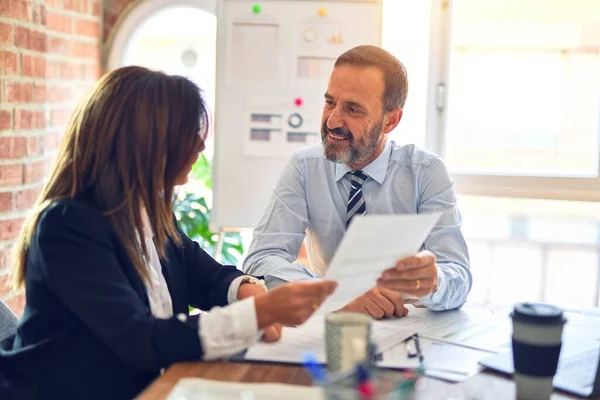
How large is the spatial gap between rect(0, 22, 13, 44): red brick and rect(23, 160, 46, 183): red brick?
43 centimetres

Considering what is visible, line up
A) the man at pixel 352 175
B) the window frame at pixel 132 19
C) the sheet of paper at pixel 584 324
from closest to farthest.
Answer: the sheet of paper at pixel 584 324
the man at pixel 352 175
the window frame at pixel 132 19

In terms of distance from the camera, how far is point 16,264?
1.39 metres

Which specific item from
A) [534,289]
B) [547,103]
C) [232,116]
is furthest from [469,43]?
[534,289]

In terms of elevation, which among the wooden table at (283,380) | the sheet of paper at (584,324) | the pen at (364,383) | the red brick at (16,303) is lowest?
the red brick at (16,303)

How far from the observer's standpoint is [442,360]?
135cm

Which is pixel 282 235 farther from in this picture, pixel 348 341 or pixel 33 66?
pixel 33 66

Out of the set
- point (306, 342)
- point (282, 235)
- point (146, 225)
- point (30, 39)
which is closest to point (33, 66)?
point (30, 39)

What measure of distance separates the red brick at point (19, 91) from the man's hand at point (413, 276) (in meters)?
1.49

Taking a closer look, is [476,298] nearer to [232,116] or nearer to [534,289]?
[534,289]

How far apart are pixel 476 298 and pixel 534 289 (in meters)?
0.32

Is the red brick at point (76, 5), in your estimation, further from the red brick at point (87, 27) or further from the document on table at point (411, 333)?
the document on table at point (411, 333)

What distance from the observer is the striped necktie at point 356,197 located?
83.0 inches

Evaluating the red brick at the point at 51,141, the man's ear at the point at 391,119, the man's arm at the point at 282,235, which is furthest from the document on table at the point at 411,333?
the red brick at the point at 51,141

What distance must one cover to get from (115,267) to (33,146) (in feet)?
4.76
